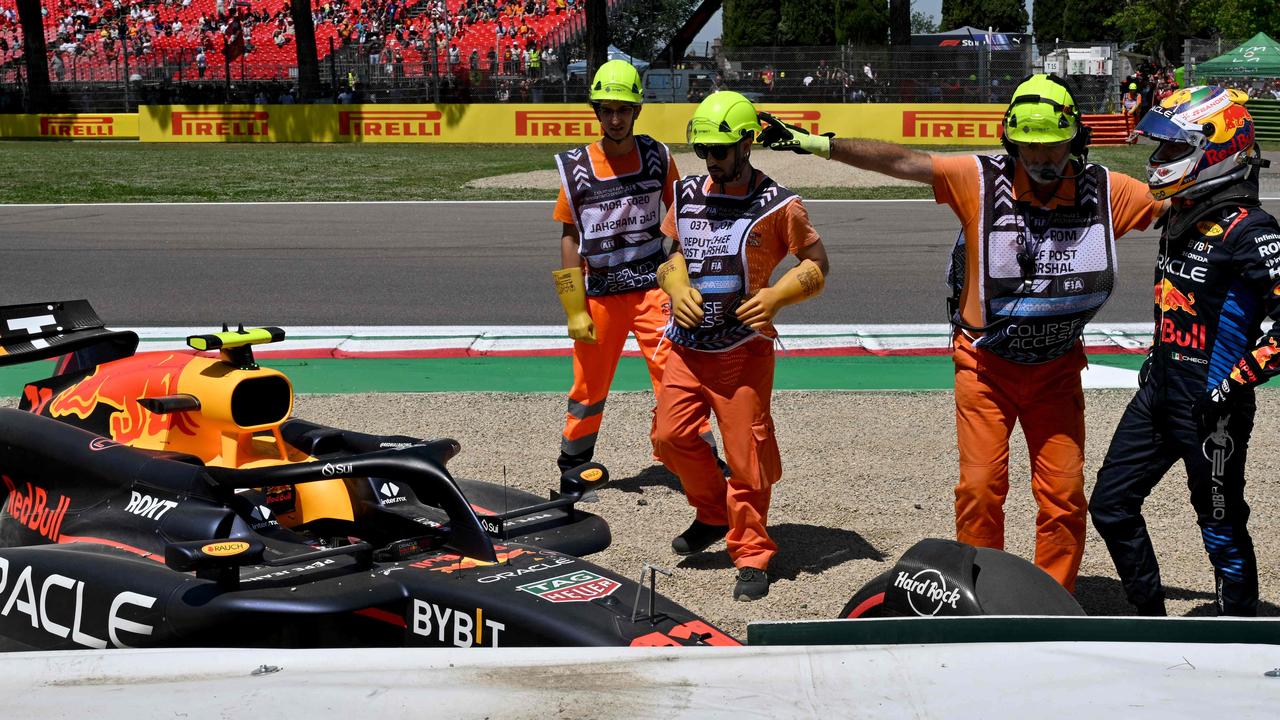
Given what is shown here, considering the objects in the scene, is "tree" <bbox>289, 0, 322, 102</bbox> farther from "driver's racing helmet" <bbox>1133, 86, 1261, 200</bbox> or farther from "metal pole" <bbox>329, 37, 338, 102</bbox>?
"driver's racing helmet" <bbox>1133, 86, 1261, 200</bbox>

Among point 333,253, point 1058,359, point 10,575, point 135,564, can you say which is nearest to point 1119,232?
point 1058,359

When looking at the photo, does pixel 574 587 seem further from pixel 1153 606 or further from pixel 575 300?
pixel 575 300

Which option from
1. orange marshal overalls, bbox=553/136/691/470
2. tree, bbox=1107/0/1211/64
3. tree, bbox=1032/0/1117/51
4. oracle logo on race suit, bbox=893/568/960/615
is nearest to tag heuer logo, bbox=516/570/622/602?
oracle logo on race suit, bbox=893/568/960/615

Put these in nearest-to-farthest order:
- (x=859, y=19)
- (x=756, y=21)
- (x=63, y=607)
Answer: (x=63, y=607), (x=859, y=19), (x=756, y=21)

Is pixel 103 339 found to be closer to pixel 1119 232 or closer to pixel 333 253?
pixel 1119 232

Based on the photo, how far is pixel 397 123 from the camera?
103ft

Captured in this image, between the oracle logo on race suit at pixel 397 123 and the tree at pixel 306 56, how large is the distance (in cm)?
311

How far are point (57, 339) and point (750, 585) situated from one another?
9.52 feet

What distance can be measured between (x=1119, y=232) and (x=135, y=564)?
3.31 metres

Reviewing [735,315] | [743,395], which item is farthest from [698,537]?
[735,315]

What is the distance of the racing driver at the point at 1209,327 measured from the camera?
416cm

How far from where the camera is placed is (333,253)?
14.4m

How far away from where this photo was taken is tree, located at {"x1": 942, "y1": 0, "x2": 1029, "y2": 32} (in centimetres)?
7550

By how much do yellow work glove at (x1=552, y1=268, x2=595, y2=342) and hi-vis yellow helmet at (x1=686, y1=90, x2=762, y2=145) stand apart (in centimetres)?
124
